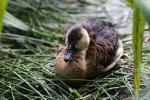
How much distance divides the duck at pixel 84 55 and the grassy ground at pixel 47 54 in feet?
0.16

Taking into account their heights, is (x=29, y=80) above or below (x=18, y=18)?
below

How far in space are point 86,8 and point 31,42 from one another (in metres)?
0.97

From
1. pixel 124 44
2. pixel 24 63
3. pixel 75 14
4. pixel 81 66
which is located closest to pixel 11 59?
pixel 24 63

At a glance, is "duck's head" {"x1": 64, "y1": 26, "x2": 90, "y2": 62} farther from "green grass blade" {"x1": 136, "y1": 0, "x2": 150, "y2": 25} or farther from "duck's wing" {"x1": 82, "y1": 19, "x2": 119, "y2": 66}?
"green grass blade" {"x1": 136, "y1": 0, "x2": 150, "y2": 25}

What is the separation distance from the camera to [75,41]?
2.32m

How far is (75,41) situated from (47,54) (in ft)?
2.09

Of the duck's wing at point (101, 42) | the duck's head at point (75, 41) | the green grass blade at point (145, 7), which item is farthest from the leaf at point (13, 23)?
the green grass blade at point (145, 7)

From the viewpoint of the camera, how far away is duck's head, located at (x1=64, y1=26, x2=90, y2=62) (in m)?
2.30

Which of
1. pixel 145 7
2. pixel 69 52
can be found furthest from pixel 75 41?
pixel 145 7

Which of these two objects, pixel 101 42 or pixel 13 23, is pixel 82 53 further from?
pixel 13 23

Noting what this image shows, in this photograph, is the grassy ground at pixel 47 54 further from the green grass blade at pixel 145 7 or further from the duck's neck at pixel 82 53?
the green grass blade at pixel 145 7

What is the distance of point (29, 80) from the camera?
238cm

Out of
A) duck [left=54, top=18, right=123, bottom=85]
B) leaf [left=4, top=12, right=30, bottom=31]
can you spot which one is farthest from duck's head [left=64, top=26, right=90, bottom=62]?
leaf [left=4, top=12, right=30, bottom=31]

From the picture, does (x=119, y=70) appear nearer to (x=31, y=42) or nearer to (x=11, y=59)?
(x=11, y=59)
